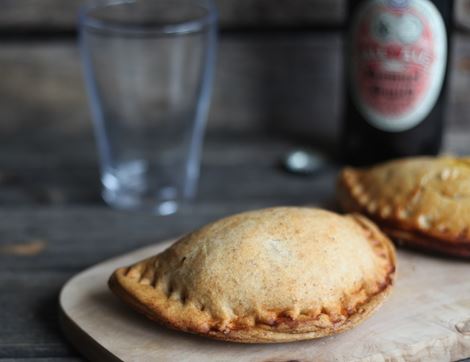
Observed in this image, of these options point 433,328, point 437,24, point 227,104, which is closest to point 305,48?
point 227,104

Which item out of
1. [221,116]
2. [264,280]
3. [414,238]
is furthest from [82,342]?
[221,116]

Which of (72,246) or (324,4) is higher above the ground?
(324,4)

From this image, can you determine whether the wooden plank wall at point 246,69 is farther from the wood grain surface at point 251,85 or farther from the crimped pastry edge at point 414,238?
the crimped pastry edge at point 414,238

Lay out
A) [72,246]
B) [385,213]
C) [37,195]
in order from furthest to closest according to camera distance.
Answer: [37,195]
[72,246]
[385,213]

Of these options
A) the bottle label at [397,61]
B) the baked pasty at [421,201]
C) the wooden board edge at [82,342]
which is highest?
the bottle label at [397,61]

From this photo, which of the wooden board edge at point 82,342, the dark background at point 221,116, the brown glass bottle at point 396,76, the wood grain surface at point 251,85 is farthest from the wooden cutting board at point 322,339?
the wood grain surface at point 251,85

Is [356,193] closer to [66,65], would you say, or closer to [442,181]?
[442,181]

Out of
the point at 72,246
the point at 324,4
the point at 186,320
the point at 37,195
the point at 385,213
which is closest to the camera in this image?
the point at 186,320

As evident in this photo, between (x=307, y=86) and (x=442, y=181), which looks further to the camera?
(x=307, y=86)
